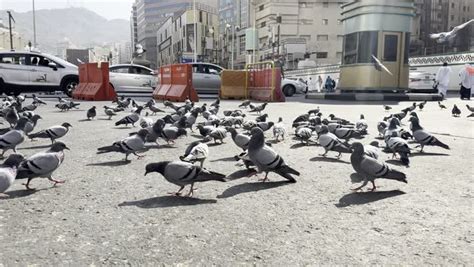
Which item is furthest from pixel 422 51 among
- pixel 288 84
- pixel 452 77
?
pixel 288 84

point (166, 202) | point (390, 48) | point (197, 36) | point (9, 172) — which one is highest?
point (197, 36)

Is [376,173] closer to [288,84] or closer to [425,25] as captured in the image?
[288,84]

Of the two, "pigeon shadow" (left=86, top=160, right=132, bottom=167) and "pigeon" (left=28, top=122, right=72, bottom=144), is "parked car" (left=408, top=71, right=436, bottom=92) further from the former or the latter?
"pigeon shadow" (left=86, top=160, right=132, bottom=167)

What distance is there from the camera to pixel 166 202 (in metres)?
4.07

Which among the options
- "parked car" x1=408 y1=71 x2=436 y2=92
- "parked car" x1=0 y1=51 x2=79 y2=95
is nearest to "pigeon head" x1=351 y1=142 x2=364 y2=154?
"parked car" x1=0 y1=51 x2=79 y2=95

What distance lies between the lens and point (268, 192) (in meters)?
4.39

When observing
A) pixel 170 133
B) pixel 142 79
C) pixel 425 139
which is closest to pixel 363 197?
pixel 425 139

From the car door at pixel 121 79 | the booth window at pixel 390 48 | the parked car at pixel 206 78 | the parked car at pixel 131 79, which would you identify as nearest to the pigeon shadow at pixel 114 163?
the parked car at pixel 131 79

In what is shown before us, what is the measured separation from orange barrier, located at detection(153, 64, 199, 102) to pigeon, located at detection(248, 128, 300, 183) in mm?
13727

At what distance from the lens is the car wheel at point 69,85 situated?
68.6 ft

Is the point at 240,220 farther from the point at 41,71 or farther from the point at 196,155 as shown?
the point at 41,71

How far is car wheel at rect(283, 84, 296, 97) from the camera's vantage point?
2835 centimetres

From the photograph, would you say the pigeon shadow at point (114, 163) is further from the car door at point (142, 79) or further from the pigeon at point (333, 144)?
the car door at point (142, 79)

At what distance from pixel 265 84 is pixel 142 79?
8.14 metres
